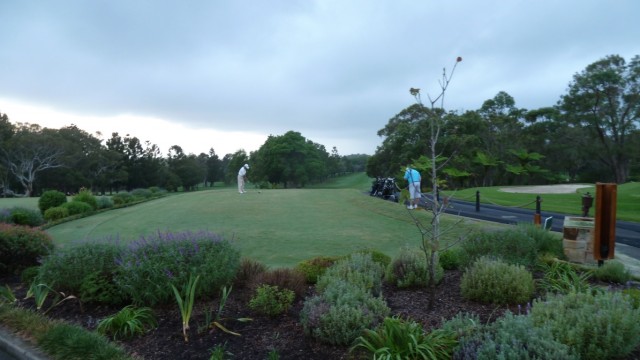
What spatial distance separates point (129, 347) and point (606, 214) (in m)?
7.33

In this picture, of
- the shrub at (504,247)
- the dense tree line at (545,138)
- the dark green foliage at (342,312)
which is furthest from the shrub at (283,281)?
the dense tree line at (545,138)

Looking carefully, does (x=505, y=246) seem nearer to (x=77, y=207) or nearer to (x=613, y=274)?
(x=613, y=274)

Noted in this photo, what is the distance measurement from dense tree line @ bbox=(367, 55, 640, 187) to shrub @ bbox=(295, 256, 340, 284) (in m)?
35.8

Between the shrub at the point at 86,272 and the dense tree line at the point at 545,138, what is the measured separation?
123 ft

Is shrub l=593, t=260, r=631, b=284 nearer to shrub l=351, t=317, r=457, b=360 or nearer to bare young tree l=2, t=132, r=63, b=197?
shrub l=351, t=317, r=457, b=360

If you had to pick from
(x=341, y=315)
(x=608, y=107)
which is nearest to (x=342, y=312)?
(x=341, y=315)

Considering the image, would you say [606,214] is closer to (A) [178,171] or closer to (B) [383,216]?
(B) [383,216]

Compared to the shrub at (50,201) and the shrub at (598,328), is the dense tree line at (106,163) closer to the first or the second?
the shrub at (50,201)

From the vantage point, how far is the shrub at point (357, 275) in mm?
5094

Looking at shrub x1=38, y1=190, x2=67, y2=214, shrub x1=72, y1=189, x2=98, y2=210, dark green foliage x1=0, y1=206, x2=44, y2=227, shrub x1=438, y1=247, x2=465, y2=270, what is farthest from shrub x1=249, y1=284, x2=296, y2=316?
shrub x1=72, y1=189, x2=98, y2=210

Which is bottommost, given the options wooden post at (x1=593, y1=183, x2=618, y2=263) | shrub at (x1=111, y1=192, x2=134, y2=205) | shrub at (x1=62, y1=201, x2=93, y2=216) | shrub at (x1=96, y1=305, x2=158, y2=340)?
shrub at (x1=111, y1=192, x2=134, y2=205)

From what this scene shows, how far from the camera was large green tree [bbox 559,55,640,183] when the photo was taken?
1652 inches

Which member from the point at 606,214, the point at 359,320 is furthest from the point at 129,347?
the point at 606,214

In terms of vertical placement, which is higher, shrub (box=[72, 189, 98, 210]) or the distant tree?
the distant tree
